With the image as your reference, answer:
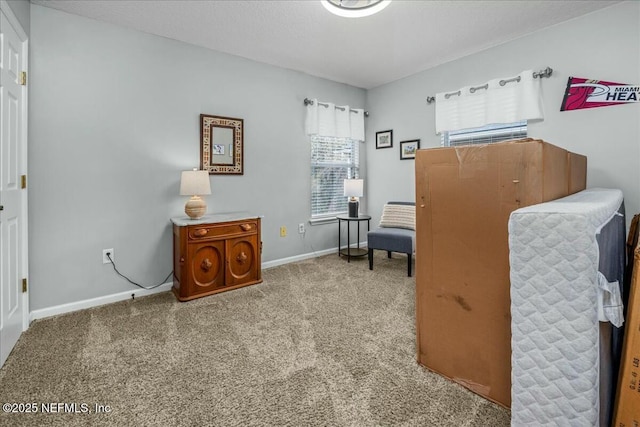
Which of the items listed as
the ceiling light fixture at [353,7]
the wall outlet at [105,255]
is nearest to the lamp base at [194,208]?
the wall outlet at [105,255]

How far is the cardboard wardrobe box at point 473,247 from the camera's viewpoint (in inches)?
52.8

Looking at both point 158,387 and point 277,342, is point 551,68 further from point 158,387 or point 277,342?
point 158,387

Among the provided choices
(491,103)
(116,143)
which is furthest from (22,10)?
(491,103)

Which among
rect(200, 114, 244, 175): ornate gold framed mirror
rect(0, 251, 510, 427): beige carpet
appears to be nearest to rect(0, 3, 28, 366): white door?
rect(0, 251, 510, 427): beige carpet

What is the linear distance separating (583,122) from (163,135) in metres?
3.97

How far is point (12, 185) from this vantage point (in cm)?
204

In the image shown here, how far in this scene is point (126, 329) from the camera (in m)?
2.25

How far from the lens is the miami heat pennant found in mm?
2572

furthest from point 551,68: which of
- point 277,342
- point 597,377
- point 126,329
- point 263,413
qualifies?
point 126,329

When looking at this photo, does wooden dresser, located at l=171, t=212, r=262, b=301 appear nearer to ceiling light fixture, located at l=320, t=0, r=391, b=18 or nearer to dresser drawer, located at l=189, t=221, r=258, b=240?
dresser drawer, located at l=189, t=221, r=258, b=240

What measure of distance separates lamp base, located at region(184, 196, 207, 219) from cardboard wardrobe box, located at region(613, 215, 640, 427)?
9.78ft

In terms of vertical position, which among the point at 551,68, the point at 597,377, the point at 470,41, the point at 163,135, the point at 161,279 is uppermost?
the point at 470,41

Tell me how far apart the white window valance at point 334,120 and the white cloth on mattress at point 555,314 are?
3.41 metres

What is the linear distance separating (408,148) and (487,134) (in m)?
1.00
